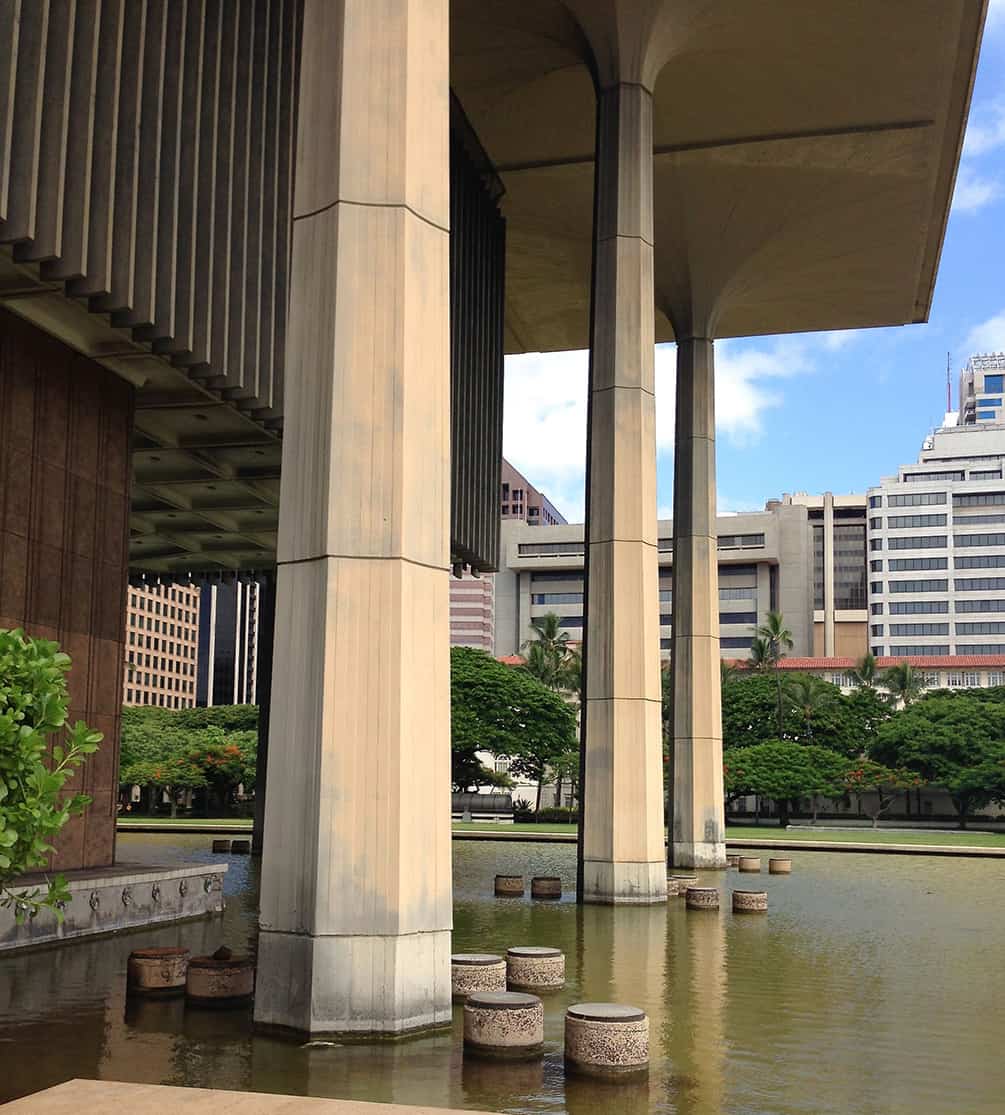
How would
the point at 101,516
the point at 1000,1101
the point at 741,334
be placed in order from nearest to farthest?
the point at 1000,1101 < the point at 101,516 < the point at 741,334

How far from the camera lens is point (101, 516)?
733 inches

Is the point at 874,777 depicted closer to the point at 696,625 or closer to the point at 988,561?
the point at 696,625

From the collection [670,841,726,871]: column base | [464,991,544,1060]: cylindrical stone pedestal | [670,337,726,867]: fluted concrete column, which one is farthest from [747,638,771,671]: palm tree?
[464,991,544,1060]: cylindrical stone pedestal

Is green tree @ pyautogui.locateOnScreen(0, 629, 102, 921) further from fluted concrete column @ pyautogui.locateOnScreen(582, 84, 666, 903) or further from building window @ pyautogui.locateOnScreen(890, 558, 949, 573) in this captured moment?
building window @ pyautogui.locateOnScreen(890, 558, 949, 573)

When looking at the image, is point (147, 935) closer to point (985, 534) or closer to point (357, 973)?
point (357, 973)

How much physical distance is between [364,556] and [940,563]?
125 m

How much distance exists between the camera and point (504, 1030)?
9.75 metres

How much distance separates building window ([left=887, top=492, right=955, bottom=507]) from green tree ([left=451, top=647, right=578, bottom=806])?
7445 centimetres

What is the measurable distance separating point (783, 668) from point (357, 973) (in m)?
94.6

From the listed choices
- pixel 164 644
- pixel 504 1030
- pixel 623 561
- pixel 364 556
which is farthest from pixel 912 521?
pixel 504 1030

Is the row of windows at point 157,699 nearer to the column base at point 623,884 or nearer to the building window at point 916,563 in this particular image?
the building window at point 916,563

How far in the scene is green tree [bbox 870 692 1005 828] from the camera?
66.8 metres

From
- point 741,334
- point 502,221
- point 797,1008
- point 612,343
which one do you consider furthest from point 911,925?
point 741,334

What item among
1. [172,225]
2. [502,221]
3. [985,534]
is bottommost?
[172,225]
